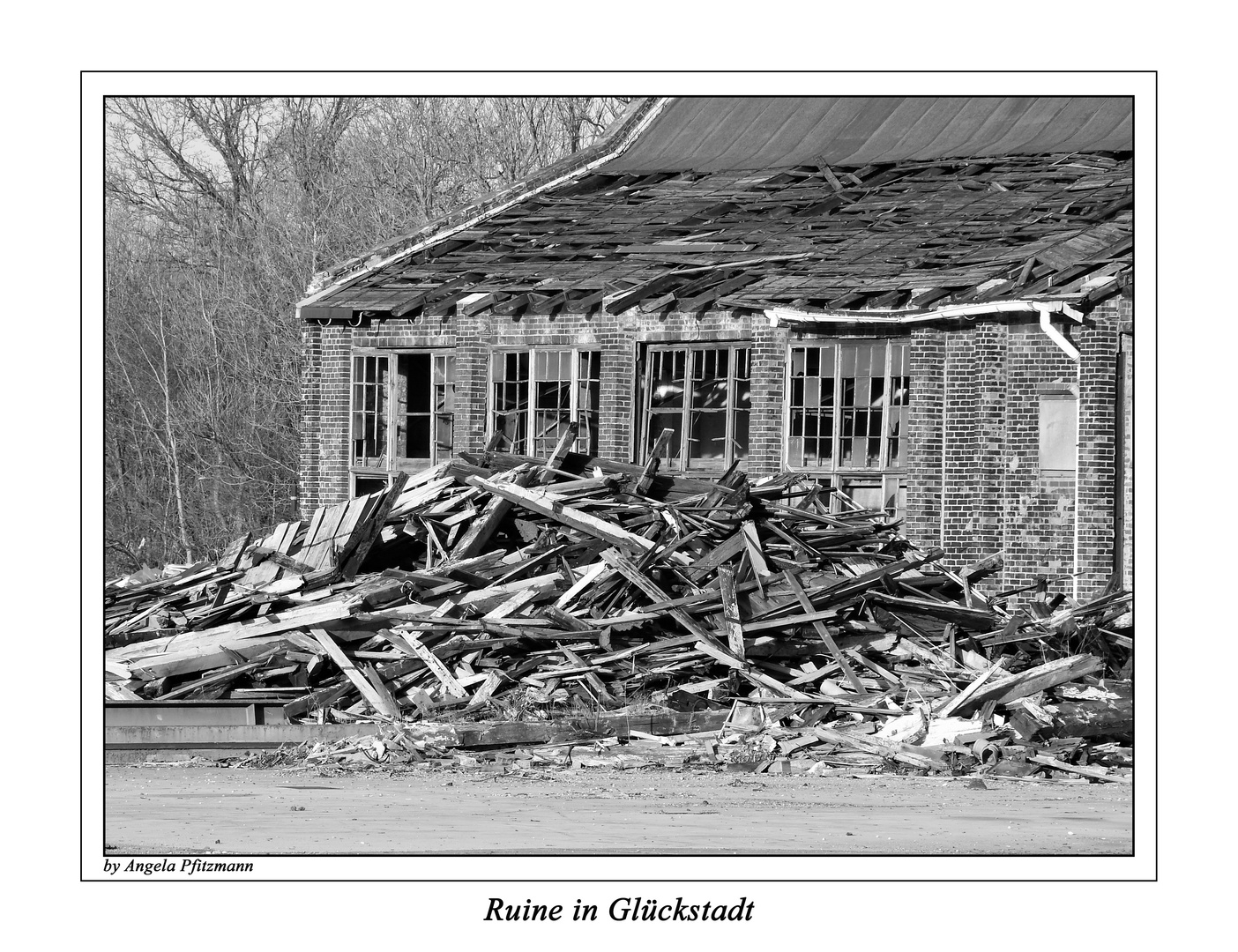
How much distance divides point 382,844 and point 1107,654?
7.33 m

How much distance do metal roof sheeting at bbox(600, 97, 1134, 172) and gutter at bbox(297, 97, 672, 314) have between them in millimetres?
139

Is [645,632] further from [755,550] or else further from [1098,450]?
[1098,450]

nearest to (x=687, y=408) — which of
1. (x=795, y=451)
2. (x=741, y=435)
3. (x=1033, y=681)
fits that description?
(x=741, y=435)

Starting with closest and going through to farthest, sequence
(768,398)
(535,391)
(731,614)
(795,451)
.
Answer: (731,614), (795,451), (768,398), (535,391)

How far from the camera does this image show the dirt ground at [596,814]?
386 inches

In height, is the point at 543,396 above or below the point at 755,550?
above

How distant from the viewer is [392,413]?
2311 cm

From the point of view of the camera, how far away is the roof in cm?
2056

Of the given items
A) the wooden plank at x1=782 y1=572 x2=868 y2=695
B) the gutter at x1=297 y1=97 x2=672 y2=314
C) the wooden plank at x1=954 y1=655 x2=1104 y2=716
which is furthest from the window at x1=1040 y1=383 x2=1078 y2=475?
the gutter at x1=297 y1=97 x2=672 y2=314

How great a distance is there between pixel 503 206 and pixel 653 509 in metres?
10.3

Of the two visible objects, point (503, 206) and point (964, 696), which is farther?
point (503, 206)

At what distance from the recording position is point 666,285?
70.5ft

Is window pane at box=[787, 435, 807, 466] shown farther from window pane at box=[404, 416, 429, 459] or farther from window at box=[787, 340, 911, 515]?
window pane at box=[404, 416, 429, 459]

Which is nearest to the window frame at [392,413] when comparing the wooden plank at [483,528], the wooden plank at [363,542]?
the wooden plank at [363,542]
